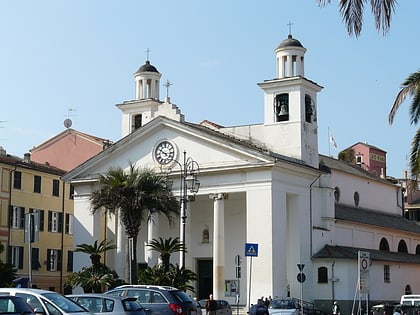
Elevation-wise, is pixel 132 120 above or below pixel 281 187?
above

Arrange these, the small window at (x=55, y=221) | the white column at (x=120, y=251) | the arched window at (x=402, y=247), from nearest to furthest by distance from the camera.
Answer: the white column at (x=120, y=251) → the small window at (x=55, y=221) → the arched window at (x=402, y=247)

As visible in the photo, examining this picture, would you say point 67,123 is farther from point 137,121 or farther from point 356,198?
point 356,198

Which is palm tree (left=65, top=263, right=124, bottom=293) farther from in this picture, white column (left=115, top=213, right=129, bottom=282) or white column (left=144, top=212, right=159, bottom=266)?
white column (left=115, top=213, right=129, bottom=282)

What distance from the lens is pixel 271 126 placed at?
53250mm

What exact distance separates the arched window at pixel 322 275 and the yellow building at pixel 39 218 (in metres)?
20.2

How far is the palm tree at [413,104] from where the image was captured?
27.6m

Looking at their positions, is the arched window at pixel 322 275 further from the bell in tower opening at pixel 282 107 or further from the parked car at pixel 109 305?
the parked car at pixel 109 305

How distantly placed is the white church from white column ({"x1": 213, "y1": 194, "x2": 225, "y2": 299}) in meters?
0.07

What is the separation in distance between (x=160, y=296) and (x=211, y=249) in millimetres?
27707

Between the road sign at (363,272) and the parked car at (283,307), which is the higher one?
the road sign at (363,272)

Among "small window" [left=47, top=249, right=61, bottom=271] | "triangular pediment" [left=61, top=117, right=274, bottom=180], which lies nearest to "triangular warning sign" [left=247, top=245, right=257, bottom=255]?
"triangular pediment" [left=61, top=117, right=274, bottom=180]

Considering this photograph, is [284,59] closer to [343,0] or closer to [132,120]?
[132,120]

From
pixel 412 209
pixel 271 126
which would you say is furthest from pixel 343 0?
pixel 412 209

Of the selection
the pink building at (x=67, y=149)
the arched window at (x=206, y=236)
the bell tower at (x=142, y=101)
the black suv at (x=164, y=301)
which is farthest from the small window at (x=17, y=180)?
the black suv at (x=164, y=301)
